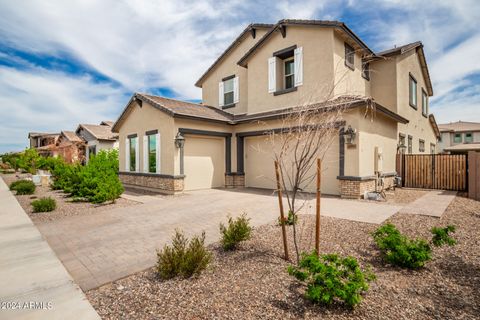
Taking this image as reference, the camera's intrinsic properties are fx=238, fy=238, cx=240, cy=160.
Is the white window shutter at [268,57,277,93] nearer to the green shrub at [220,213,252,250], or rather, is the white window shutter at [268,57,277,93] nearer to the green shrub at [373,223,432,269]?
the green shrub at [220,213,252,250]

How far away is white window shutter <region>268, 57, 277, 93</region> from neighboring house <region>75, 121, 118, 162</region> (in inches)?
763

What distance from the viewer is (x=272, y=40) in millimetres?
12617

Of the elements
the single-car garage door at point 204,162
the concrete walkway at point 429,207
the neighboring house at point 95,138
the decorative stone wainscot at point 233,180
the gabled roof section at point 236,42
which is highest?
the gabled roof section at point 236,42

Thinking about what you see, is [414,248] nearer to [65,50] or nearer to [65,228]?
[65,228]

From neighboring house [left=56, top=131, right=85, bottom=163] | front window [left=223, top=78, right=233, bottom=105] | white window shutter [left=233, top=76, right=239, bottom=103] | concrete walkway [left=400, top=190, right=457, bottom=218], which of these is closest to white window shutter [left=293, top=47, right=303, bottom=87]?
white window shutter [left=233, top=76, right=239, bottom=103]

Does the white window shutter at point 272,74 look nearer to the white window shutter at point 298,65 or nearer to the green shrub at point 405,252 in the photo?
the white window shutter at point 298,65

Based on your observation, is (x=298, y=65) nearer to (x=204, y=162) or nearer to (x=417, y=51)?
(x=204, y=162)

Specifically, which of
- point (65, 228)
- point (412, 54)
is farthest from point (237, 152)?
point (412, 54)

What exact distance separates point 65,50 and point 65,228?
9.96 meters

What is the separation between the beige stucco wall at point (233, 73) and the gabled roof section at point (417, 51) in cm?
740

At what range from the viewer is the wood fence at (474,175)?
9617 mm

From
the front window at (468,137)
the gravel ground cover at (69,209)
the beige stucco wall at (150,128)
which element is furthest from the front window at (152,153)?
the front window at (468,137)

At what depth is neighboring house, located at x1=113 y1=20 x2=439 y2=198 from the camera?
403 inches

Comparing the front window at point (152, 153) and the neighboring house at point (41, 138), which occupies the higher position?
the neighboring house at point (41, 138)
